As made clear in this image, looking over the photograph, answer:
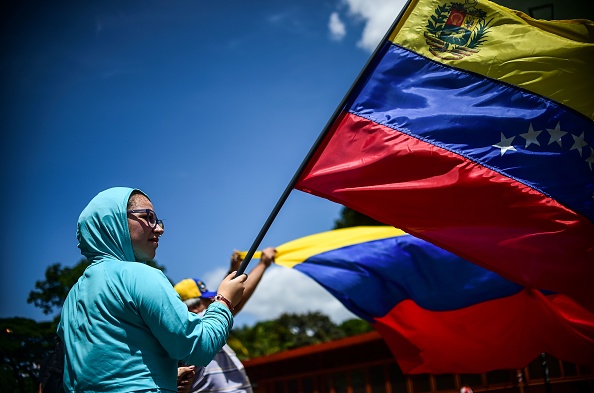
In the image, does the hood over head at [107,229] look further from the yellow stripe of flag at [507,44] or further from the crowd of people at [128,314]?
the yellow stripe of flag at [507,44]

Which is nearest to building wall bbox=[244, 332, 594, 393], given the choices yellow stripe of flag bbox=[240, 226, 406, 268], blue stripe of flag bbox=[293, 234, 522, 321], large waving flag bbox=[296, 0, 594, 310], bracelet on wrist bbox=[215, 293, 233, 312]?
blue stripe of flag bbox=[293, 234, 522, 321]

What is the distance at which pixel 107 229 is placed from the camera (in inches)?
89.2

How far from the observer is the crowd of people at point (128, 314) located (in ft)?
6.66

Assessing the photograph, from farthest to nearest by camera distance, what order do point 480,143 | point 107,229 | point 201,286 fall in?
point 201,286, point 480,143, point 107,229

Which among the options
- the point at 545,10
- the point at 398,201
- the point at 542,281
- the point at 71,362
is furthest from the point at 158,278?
the point at 545,10

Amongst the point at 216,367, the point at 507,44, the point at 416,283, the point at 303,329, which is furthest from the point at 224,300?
the point at 303,329

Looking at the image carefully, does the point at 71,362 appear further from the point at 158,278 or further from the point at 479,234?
the point at 479,234

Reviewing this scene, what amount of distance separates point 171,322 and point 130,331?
168mm

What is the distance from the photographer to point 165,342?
205cm

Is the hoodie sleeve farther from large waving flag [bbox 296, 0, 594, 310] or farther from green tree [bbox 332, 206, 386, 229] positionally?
green tree [bbox 332, 206, 386, 229]

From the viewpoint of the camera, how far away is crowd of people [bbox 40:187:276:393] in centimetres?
203

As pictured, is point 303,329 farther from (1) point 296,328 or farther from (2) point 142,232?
(2) point 142,232

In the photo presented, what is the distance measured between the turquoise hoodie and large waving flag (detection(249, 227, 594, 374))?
11.9 feet

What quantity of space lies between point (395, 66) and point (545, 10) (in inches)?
248
